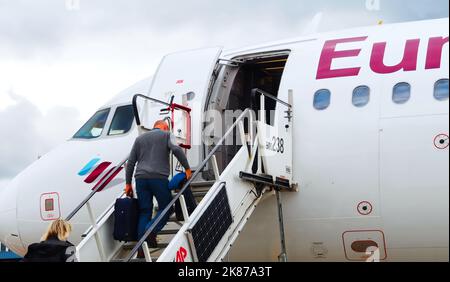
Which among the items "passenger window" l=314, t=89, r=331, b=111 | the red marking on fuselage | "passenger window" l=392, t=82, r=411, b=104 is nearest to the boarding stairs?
"passenger window" l=314, t=89, r=331, b=111

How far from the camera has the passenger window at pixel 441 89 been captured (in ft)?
27.4

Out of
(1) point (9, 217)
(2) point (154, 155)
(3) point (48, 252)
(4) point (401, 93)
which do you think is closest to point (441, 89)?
(4) point (401, 93)

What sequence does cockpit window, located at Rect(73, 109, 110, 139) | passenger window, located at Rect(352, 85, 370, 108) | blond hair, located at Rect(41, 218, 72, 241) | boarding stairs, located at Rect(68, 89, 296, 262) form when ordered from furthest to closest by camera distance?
cockpit window, located at Rect(73, 109, 110, 139) → passenger window, located at Rect(352, 85, 370, 108) → boarding stairs, located at Rect(68, 89, 296, 262) → blond hair, located at Rect(41, 218, 72, 241)

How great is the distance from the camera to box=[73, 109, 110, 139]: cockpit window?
11172 mm

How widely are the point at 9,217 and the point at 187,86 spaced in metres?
3.69

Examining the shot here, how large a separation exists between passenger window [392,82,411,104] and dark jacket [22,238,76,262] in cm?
483

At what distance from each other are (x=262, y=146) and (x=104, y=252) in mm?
2527

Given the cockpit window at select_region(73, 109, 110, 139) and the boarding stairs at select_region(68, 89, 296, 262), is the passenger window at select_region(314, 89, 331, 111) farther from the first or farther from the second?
the cockpit window at select_region(73, 109, 110, 139)

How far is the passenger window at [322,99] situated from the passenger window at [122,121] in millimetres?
3332

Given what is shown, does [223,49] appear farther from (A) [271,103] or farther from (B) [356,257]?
(B) [356,257]

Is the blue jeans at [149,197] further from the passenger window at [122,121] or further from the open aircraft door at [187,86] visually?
the passenger window at [122,121]

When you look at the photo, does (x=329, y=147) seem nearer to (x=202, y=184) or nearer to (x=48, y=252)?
(x=202, y=184)

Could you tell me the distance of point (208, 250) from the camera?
Answer: 764 cm

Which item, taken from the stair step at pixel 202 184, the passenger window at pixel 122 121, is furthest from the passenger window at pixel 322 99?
the passenger window at pixel 122 121
